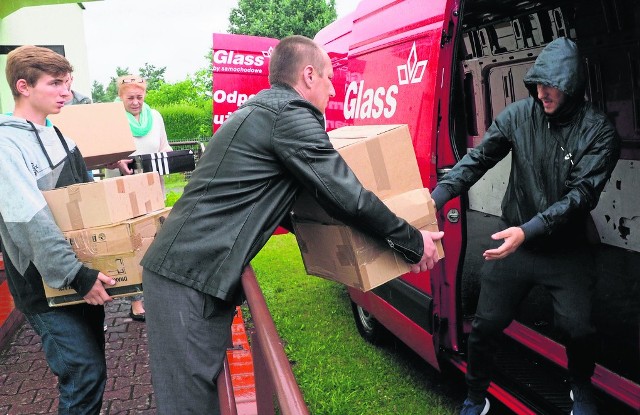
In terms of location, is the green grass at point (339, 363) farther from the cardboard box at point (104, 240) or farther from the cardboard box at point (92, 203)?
the cardboard box at point (92, 203)

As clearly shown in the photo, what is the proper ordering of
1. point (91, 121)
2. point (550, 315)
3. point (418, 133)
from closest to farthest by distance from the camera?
point (418, 133) < point (91, 121) < point (550, 315)

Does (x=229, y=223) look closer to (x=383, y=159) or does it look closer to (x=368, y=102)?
(x=383, y=159)

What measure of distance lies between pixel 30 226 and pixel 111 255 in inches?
13.8

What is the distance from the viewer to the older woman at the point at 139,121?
542cm

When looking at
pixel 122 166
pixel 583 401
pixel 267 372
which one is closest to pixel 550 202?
pixel 583 401

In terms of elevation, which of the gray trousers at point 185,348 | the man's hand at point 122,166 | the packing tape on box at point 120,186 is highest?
the man's hand at point 122,166

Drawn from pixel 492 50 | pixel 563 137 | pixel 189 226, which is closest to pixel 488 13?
pixel 492 50

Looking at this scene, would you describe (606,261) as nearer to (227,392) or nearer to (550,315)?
(550,315)

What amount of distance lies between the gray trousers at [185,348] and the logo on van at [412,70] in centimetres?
193

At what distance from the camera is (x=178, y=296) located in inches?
89.4

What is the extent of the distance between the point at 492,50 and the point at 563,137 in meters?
3.66

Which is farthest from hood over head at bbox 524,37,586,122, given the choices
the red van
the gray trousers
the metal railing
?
the gray trousers

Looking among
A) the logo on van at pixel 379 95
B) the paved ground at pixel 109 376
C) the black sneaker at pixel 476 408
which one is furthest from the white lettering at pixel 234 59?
the black sneaker at pixel 476 408

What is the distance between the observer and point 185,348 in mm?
2250
